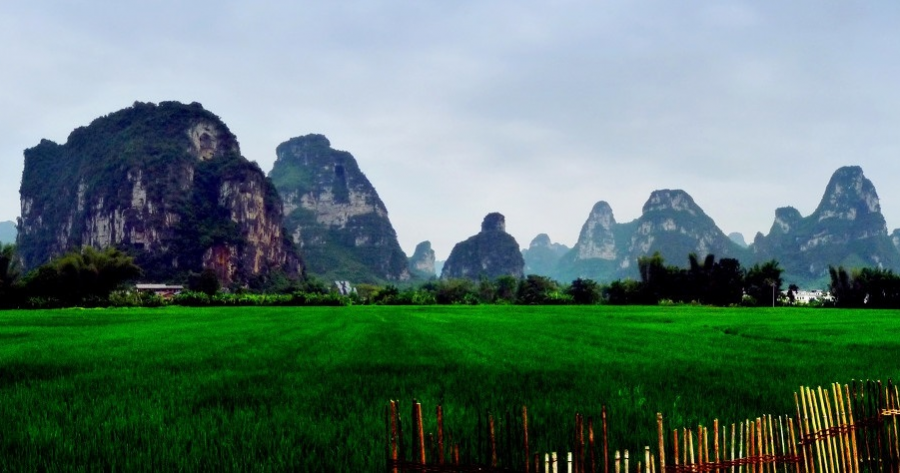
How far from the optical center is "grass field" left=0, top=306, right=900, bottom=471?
501 centimetres

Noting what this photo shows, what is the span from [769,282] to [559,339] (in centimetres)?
6260

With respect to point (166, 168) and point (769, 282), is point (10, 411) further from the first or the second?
point (166, 168)

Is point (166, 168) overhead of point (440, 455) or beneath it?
overhead

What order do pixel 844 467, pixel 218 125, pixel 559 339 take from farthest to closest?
1. pixel 218 125
2. pixel 559 339
3. pixel 844 467

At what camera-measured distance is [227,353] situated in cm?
1396

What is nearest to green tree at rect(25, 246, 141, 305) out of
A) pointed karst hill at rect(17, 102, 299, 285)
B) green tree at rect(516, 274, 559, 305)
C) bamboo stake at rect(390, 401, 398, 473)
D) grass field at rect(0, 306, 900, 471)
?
green tree at rect(516, 274, 559, 305)

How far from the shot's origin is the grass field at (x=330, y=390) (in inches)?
197

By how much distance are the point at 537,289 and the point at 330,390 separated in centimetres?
8353

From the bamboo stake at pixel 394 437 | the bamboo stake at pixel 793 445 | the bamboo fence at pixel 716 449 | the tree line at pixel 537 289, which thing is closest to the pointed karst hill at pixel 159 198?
the tree line at pixel 537 289

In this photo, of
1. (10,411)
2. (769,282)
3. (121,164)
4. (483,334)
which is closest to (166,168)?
(121,164)

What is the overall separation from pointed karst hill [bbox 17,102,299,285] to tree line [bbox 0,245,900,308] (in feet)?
223

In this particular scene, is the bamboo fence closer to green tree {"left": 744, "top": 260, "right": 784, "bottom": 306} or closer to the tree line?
the tree line

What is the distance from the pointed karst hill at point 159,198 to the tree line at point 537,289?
6809 cm

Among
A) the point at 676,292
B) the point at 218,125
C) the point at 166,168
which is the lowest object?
the point at 676,292
